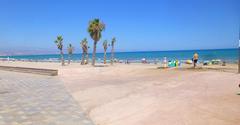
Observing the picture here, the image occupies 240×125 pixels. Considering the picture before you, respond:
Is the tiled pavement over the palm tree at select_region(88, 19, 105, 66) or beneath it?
beneath

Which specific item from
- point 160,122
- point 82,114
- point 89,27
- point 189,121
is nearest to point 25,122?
point 82,114

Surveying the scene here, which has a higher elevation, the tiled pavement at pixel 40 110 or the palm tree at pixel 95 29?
the palm tree at pixel 95 29

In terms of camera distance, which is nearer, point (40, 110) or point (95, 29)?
point (40, 110)

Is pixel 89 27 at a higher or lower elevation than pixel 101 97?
higher

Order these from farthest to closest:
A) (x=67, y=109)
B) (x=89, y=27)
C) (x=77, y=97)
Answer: (x=89, y=27)
(x=77, y=97)
(x=67, y=109)

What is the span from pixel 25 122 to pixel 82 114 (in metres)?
1.71

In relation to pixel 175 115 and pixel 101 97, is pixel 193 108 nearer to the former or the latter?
pixel 175 115

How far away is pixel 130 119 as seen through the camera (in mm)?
7371

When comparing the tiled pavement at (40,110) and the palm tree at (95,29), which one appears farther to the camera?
the palm tree at (95,29)

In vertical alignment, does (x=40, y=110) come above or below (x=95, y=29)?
below

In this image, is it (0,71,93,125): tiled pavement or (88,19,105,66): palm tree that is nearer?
(0,71,93,125): tiled pavement

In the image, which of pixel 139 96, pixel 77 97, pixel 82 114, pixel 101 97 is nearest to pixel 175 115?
pixel 82 114

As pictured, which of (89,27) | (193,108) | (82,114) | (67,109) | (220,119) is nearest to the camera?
(220,119)

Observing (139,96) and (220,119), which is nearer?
(220,119)
